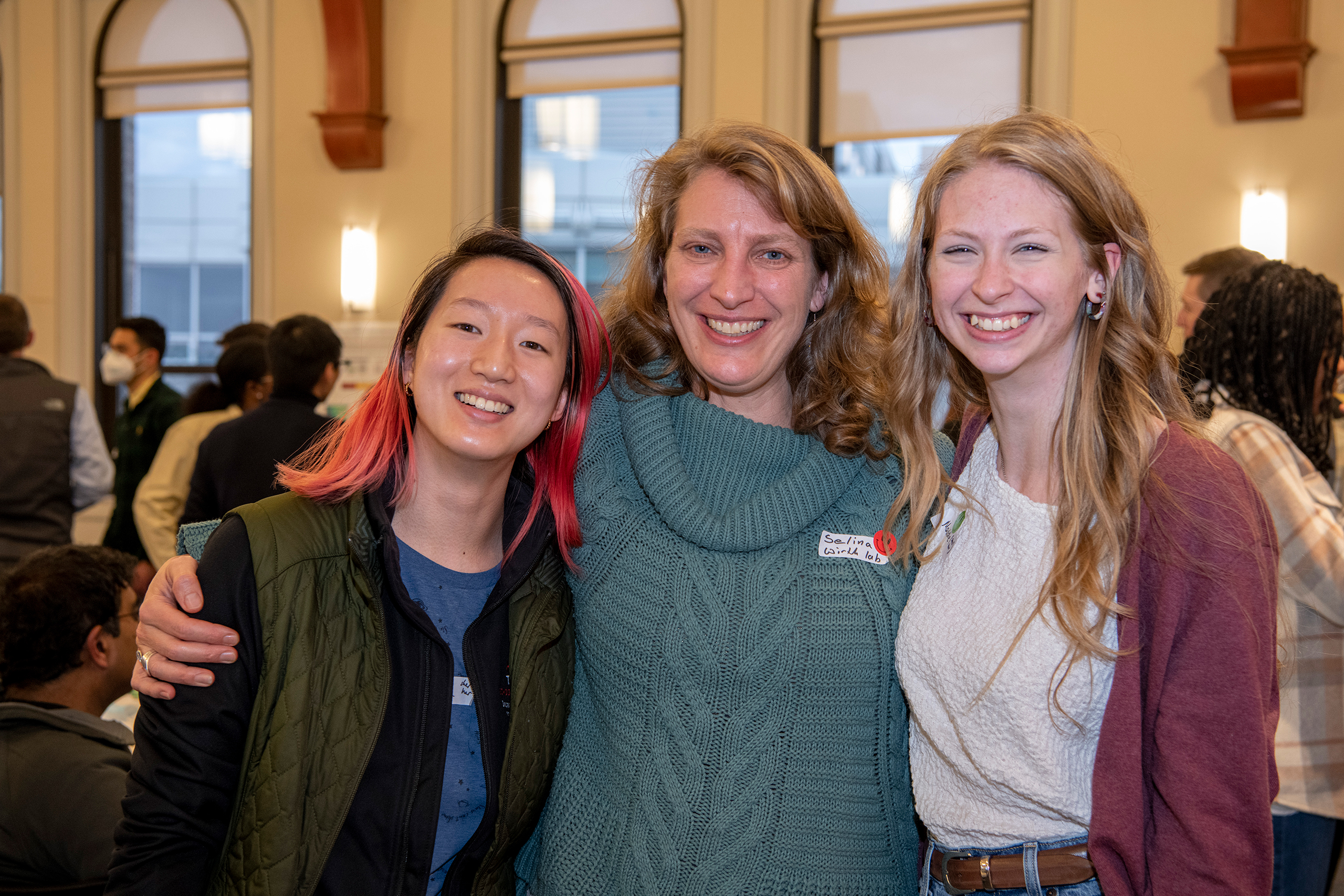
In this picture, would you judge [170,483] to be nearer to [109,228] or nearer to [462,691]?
[462,691]

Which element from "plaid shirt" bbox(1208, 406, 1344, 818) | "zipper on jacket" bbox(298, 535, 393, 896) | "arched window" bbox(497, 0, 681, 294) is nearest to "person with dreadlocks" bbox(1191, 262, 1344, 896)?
"plaid shirt" bbox(1208, 406, 1344, 818)

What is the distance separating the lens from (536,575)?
1753 mm

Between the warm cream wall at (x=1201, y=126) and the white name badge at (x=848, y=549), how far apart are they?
389cm

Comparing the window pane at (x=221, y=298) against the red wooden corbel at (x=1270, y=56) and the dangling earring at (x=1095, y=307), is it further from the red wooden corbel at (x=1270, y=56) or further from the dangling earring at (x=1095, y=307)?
the dangling earring at (x=1095, y=307)

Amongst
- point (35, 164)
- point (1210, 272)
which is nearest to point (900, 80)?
point (1210, 272)

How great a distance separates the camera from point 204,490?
3.43 metres

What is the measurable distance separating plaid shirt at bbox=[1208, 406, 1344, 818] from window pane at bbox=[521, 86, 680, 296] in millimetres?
4686

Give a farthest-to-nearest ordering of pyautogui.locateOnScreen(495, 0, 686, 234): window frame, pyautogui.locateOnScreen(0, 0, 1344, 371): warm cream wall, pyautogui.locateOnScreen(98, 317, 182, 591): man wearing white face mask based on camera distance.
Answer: pyautogui.locateOnScreen(495, 0, 686, 234): window frame → pyautogui.locateOnScreen(0, 0, 1344, 371): warm cream wall → pyautogui.locateOnScreen(98, 317, 182, 591): man wearing white face mask

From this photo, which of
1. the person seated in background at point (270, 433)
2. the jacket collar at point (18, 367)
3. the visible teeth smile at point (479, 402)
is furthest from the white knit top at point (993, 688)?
the jacket collar at point (18, 367)

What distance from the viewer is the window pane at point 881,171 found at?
5.99 meters

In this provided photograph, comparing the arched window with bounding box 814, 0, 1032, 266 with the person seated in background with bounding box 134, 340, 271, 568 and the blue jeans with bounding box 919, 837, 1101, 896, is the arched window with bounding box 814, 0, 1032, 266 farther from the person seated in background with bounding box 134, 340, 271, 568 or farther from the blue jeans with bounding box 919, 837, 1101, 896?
the blue jeans with bounding box 919, 837, 1101, 896

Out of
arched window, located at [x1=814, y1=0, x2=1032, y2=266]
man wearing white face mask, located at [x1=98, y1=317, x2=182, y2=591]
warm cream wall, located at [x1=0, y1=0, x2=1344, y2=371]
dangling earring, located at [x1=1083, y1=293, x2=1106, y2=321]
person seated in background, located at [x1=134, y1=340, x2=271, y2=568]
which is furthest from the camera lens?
arched window, located at [x1=814, y1=0, x2=1032, y2=266]

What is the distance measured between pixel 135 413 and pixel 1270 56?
5148 mm

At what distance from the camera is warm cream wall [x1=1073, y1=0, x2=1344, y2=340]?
16.1ft
